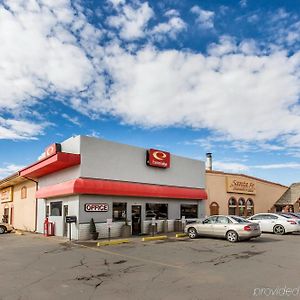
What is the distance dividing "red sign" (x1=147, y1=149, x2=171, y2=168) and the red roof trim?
1553mm

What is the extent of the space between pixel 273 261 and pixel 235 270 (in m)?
2.24

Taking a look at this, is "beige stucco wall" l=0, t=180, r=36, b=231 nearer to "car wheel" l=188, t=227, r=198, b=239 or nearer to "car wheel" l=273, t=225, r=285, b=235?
"car wheel" l=188, t=227, r=198, b=239

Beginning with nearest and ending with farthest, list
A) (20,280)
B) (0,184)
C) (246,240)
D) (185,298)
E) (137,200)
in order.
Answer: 1. (185,298)
2. (20,280)
3. (246,240)
4. (137,200)
5. (0,184)

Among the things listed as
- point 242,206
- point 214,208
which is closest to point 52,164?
point 214,208

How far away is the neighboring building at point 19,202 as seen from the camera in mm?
28317

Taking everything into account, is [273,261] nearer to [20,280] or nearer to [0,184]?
[20,280]

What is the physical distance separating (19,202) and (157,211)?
1616 cm

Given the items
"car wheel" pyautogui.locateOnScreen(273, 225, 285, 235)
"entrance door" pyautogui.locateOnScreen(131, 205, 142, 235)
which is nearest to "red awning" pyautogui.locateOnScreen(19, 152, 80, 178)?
"entrance door" pyautogui.locateOnScreen(131, 205, 142, 235)

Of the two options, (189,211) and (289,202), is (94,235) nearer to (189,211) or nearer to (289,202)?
(189,211)

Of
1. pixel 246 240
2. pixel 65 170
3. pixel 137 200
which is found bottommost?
pixel 246 240

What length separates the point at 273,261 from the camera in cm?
1156

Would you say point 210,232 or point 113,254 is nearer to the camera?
point 113,254

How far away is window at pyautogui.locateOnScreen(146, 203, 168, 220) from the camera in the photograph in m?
23.0

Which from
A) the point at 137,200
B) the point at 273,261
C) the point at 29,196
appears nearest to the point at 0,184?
the point at 29,196
